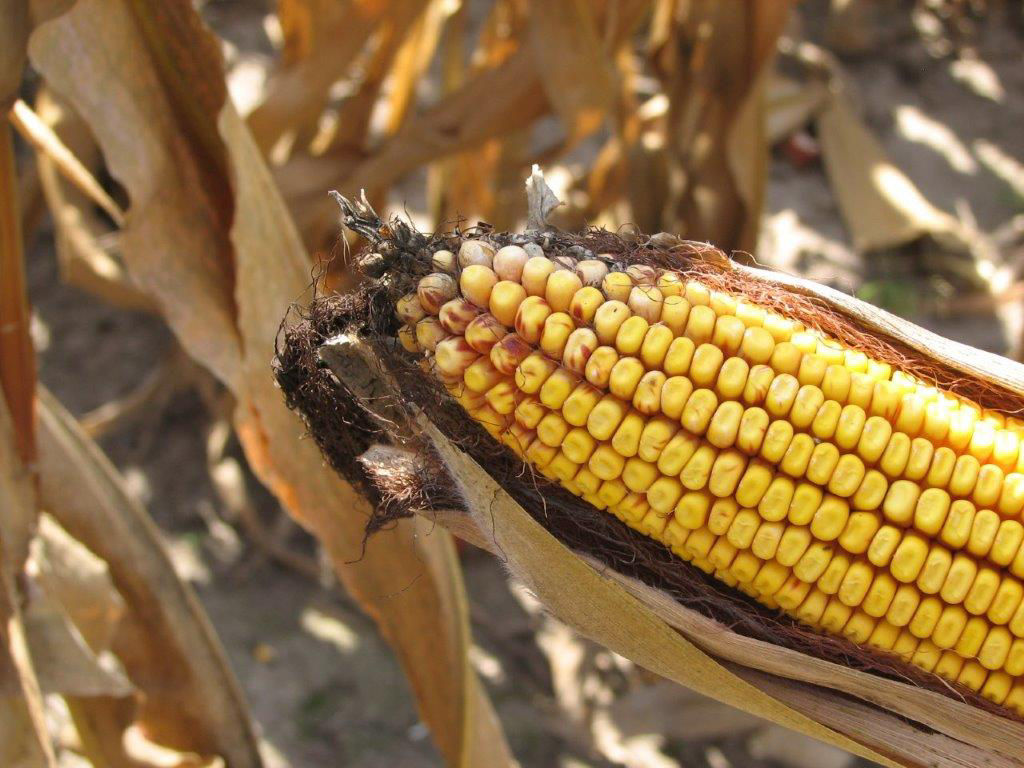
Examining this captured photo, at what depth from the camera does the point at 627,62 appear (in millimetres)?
3920

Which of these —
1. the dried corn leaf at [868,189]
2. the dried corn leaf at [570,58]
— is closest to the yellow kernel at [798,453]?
the dried corn leaf at [570,58]

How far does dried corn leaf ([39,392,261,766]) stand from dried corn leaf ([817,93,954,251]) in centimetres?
394

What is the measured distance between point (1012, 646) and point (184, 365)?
333cm

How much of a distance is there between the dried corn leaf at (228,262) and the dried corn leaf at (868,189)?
12.5 feet

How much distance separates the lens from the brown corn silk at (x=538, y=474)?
50.7 inches

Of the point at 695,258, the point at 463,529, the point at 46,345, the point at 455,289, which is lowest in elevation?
the point at 46,345

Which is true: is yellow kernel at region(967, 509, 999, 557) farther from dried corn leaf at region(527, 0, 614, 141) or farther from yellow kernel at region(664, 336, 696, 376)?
dried corn leaf at region(527, 0, 614, 141)

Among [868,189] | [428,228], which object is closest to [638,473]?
[428,228]

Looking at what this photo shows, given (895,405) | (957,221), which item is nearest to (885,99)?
(957,221)

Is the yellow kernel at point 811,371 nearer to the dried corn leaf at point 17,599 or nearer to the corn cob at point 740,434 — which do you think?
the corn cob at point 740,434

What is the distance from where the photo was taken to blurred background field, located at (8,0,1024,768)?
124 inches

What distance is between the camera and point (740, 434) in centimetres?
123

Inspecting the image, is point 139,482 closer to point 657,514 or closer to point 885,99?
point 657,514

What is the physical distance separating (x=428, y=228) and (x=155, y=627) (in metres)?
2.77
